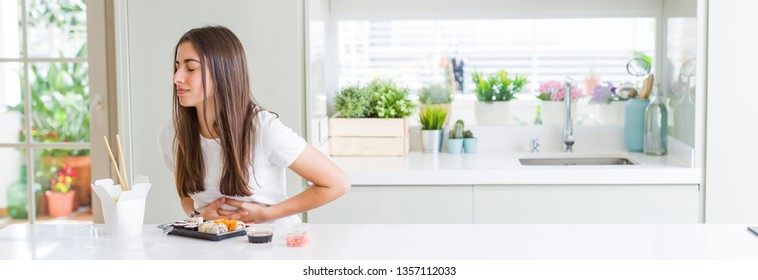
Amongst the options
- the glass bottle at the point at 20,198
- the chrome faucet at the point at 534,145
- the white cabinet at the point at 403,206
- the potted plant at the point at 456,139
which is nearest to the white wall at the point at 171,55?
the white cabinet at the point at 403,206

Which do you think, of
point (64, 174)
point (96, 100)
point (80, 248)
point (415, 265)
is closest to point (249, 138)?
point (80, 248)

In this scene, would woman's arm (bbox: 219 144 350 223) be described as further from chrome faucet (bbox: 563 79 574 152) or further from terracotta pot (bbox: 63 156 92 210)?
chrome faucet (bbox: 563 79 574 152)

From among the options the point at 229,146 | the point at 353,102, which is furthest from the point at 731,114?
the point at 229,146

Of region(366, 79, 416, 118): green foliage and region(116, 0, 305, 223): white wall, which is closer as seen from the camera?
region(116, 0, 305, 223): white wall

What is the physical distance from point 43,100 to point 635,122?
2515 mm

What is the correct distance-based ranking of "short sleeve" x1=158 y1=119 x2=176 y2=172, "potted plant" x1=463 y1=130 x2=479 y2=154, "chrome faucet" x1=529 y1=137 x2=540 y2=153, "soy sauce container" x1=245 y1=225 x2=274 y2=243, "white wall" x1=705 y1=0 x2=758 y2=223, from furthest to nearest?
1. "chrome faucet" x1=529 y1=137 x2=540 y2=153
2. "potted plant" x1=463 y1=130 x2=479 y2=154
3. "white wall" x1=705 y1=0 x2=758 y2=223
4. "short sleeve" x1=158 y1=119 x2=176 y2=172
5. "soy sauce container" x1=245 y1=225 x2=274 y2=243

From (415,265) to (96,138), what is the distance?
82.6 inches

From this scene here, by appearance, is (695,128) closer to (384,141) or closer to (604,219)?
(604,219)

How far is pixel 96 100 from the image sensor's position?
353 centimetres

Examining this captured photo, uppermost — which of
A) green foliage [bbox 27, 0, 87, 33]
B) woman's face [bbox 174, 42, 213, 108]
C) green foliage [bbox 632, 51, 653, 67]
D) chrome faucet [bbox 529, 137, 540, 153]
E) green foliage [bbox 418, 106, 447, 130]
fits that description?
green foliage [bbox 27, 0, 87, 33]

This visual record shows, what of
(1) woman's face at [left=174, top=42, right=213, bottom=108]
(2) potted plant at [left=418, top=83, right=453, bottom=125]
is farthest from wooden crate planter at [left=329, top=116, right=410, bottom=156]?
(1) woman's face at [left=174, top=42, right=213, bottom=108]

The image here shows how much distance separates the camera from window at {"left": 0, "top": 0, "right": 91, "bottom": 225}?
3.70 m

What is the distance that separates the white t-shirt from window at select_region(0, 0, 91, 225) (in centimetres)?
129

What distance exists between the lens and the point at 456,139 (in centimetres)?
387
